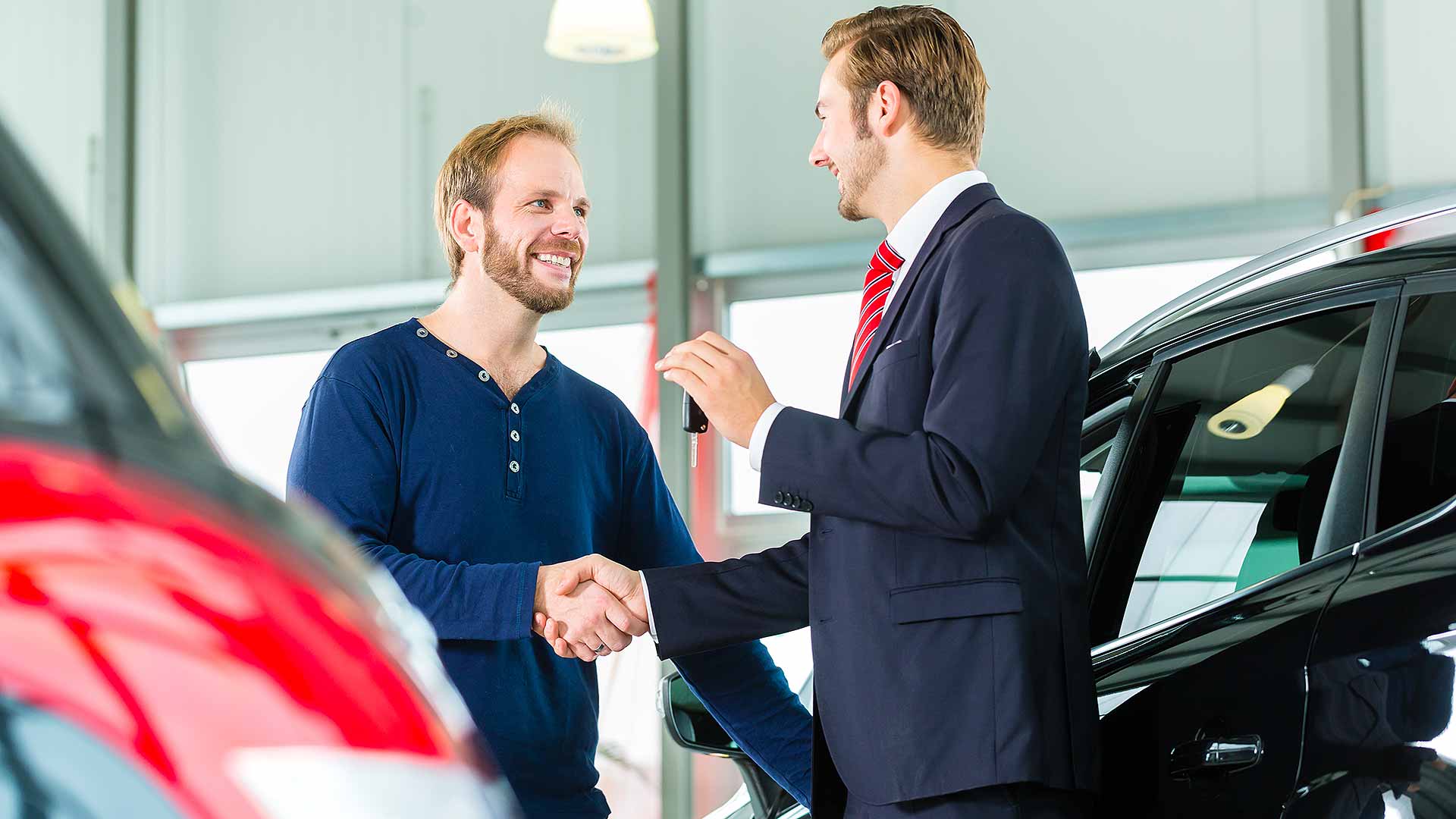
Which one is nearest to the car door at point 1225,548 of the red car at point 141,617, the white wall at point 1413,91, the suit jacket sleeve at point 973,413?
the suit jacket sleeve at point 973,413

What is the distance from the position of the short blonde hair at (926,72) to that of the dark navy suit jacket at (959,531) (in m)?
0.23

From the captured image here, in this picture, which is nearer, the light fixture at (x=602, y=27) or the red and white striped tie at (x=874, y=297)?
the red and white striped tie at (x=874, y=297)

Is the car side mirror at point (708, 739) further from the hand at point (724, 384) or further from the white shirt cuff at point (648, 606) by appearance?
the hand at point (724, 384)

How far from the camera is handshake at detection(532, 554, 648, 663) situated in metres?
1.97

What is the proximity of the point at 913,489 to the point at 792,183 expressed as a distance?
541 cm

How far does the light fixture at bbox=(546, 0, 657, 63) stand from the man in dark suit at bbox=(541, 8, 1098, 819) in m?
4.71

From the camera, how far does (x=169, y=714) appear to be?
17.5 inches

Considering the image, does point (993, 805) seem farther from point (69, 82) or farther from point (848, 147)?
point (69, 82)

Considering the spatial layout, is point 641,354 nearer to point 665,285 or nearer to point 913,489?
point 665,285

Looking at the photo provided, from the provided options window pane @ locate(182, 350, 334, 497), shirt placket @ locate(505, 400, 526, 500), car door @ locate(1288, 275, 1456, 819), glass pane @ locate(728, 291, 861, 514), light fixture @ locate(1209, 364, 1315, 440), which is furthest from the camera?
window pane @ locate(182, 350, 334, 497)

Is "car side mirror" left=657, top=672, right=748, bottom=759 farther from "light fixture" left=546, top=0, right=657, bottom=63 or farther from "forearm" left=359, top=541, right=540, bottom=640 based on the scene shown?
"light fixture" left=546, top=0, right=657, bottom=63

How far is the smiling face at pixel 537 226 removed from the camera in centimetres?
235

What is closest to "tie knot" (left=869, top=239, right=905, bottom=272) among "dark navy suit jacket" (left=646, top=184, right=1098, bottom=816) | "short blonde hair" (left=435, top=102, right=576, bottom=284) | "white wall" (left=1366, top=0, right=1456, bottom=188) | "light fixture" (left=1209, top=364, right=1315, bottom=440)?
"dark navy suit jacket" (left=646, top=184, right=1098, bottom=816)

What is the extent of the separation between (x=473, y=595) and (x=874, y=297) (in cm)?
66
